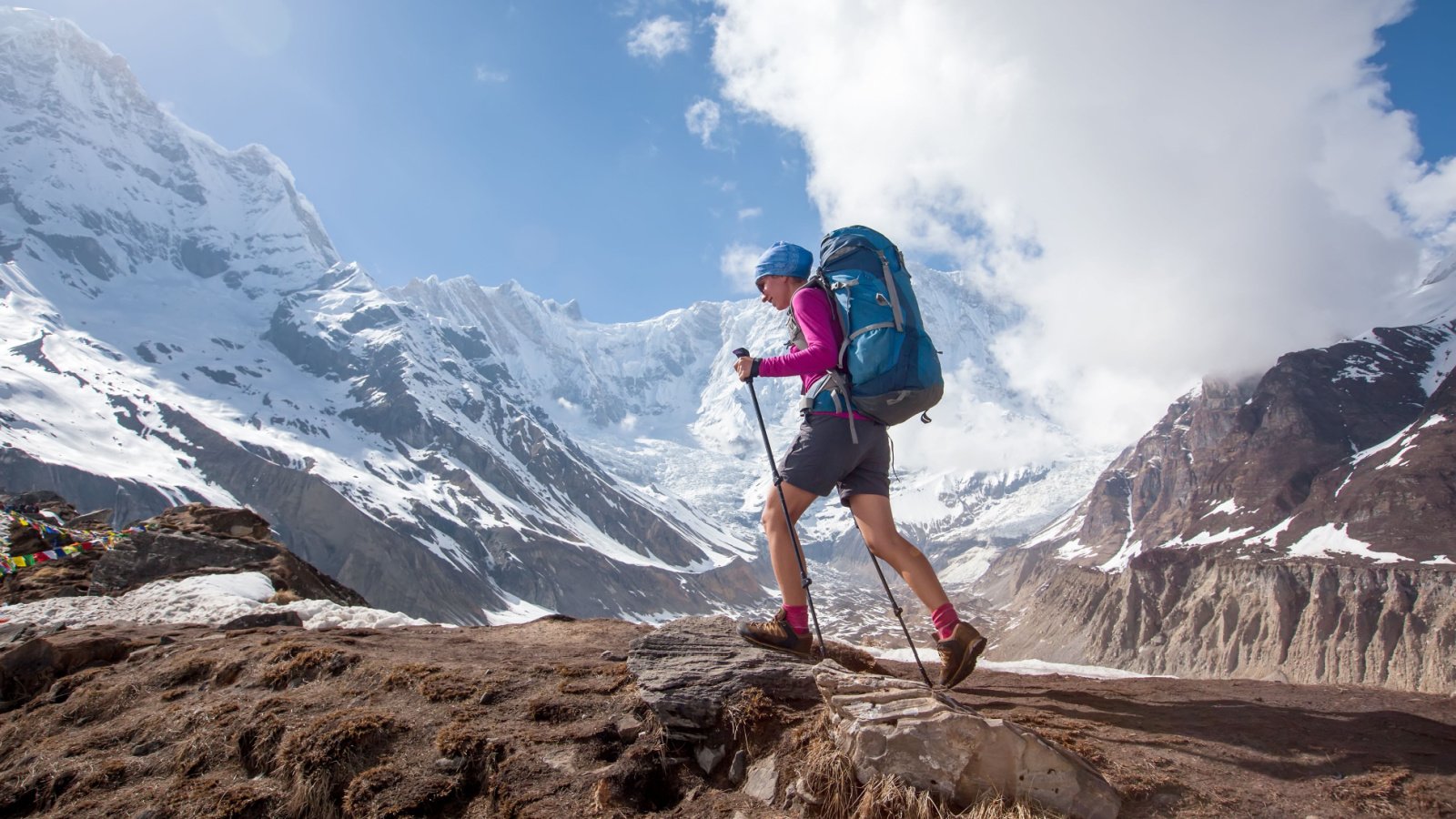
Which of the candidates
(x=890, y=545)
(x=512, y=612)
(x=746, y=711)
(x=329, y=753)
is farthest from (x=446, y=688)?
(x=512, y=612)

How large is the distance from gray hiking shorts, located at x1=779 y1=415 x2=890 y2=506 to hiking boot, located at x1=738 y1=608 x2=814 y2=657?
1.23m

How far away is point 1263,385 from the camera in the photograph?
176 m

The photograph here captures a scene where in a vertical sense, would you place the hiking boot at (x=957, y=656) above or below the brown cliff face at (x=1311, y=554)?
below

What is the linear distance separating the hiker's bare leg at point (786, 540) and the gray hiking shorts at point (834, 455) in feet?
0.35

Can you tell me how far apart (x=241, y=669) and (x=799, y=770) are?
682cm

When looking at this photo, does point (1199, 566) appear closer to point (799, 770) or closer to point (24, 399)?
point (799, 770)

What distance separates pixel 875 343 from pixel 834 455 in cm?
97

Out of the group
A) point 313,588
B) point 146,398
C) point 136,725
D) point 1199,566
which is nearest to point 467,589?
point 146,398

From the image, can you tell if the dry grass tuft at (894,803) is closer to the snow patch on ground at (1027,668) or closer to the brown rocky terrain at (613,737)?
the brown rocky terrain at (613,737)

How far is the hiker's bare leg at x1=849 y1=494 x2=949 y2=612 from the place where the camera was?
19.6 feet

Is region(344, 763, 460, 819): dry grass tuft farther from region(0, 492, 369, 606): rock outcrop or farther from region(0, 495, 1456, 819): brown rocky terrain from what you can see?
region(0, 492, 369, 606): rock outcrop

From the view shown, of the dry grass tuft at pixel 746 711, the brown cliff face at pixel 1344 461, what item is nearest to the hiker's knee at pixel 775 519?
the dry grass tuft at pixel 746 711

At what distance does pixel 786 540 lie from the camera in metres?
6.23

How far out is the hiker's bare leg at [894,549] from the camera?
5.96m
